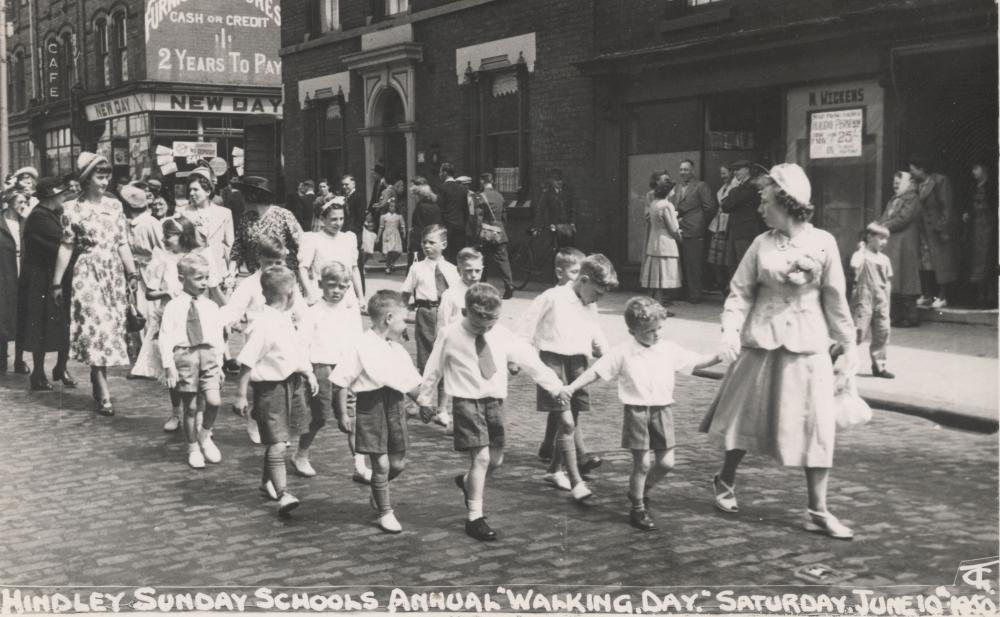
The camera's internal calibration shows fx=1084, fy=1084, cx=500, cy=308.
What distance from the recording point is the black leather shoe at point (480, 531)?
4.99 meters

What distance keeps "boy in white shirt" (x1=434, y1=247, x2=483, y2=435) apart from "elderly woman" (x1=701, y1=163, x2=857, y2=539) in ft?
7.15

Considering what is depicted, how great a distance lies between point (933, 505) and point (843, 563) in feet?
3.52

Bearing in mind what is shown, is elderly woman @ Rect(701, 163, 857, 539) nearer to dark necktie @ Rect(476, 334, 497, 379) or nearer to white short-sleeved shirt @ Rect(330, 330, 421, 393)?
dark necktie @ Rect(476, 334, 497, 379)

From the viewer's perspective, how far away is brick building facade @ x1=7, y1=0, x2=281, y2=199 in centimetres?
3047

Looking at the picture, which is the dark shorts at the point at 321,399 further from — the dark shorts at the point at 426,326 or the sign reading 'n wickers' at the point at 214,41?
the sign reading 'n wickers' at the point at 214,41

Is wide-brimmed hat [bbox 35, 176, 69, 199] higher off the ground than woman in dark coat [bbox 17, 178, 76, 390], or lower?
higher

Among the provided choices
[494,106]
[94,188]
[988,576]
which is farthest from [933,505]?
[494,106]

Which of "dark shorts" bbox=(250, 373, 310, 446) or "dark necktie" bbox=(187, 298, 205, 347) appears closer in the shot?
"dark shorts" bbox=(250, 373, 310, 446)

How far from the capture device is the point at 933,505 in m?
5.40

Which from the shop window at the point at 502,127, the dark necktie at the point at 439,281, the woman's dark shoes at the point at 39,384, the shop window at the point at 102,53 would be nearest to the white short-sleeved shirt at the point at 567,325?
the dark necktie at the point at 439,281

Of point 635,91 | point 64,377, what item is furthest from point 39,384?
point 635,91

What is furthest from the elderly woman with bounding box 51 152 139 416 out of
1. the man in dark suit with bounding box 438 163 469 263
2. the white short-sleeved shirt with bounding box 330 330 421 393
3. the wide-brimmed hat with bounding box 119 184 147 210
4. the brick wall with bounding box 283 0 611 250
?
the brick wall with bounding box 283 0 611 250

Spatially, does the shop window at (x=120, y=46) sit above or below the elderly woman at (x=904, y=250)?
above

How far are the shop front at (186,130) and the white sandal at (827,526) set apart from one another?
86.6 ft
